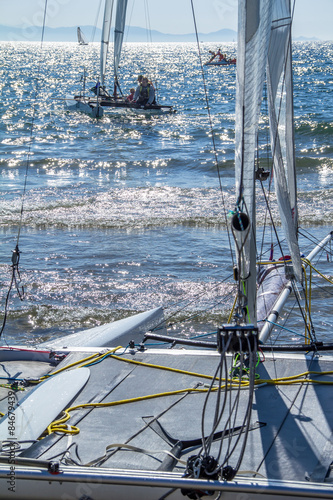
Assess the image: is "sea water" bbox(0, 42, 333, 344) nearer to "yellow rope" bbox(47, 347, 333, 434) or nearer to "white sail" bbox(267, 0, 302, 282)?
"white sail" bbox(267, 0, 302, 282)

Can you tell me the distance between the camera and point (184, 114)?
29094 millimetres

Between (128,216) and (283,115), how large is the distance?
7.21m

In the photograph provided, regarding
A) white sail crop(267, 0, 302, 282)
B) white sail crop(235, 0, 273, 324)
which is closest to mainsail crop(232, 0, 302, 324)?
white sail crop(235, 0, 273, 324)

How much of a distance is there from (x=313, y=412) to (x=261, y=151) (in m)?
16.5

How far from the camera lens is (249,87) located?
384 cm

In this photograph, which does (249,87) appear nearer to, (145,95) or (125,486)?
(125,486)

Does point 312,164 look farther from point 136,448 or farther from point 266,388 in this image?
point 136,448

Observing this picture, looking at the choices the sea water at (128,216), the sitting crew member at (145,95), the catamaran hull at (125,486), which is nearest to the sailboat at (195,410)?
the catamaran hull at (125,486)

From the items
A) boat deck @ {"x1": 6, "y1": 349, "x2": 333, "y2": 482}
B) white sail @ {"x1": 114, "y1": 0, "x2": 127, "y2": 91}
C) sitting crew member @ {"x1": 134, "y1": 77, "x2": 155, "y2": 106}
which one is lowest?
boat deck @ {"x1": 6, "y1": 349, "x2": 333, "y2": 482}

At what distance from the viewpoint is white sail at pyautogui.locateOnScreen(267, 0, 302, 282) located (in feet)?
18.2

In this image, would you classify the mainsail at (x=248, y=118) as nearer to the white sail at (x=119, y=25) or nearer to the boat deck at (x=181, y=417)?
the boat deck at (x=181, y=417)

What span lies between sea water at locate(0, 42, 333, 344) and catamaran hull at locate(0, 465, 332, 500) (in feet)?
11.5

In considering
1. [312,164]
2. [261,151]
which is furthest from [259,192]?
[261,151]

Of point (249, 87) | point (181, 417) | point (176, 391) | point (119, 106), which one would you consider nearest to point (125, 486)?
point (181, 417)
